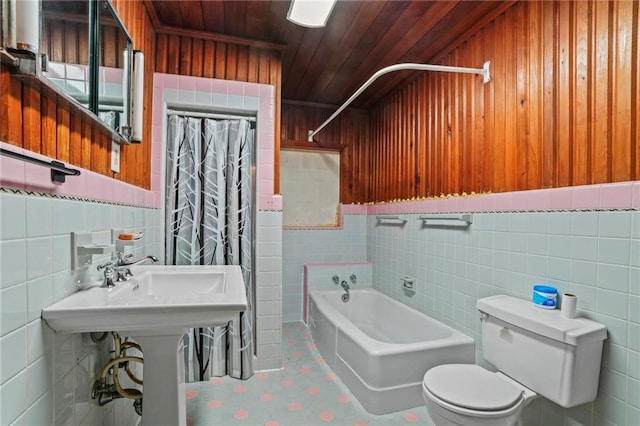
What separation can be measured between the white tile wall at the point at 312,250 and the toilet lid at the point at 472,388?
6.42 ft

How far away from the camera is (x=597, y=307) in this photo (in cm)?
133

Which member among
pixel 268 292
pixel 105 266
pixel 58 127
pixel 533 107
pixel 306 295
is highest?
pixel 533 107

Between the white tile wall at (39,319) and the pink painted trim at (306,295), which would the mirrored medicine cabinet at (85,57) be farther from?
the pink painted trim at (306,295)

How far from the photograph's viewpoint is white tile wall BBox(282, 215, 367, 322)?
3.32 m

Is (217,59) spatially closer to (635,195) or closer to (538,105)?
(538,105)

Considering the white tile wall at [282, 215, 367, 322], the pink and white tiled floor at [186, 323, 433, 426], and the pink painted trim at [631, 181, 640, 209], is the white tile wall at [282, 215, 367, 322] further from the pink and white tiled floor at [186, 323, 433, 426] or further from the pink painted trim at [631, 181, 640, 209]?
the pink painted trim at [631, 181, 640, 209]

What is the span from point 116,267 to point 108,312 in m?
0.41

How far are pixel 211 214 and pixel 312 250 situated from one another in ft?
4.69

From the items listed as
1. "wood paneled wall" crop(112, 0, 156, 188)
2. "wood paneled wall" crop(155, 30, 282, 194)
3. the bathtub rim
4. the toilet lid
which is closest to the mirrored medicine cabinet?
"wood paneled wall" crop(112, 0, 156, 188)

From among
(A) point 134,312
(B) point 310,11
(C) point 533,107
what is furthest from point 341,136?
(A) point 134,312

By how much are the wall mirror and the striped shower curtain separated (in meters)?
0.67

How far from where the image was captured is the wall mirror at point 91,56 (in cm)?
95

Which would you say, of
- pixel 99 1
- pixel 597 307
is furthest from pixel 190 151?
pixel 597 307

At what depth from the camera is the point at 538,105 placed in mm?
1613
